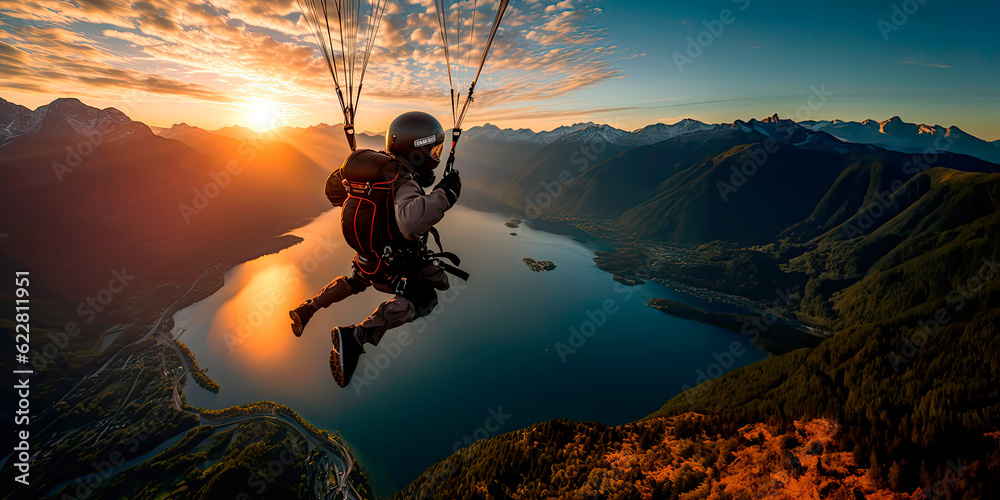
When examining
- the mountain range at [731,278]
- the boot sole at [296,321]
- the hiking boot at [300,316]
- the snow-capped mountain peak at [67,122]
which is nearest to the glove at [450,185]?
the hiking boot at [300,316]

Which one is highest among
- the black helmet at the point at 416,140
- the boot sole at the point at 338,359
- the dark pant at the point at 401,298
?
the black helmet at the point at 416,140

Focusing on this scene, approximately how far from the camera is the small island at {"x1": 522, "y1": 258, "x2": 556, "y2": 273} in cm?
10744

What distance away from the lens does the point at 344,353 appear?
4270 mm

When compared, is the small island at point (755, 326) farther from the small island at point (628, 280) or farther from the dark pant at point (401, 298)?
the dark pant at point (401, 298)

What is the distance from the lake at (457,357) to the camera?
54.0 m

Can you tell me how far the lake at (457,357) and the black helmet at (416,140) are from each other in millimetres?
52408

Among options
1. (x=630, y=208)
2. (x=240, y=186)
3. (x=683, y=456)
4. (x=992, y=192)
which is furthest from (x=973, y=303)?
(x=240, y=186)

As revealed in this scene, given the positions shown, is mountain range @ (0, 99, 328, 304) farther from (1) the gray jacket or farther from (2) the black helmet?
(1) the gray jacket

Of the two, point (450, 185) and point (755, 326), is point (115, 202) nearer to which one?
point (450, 185)

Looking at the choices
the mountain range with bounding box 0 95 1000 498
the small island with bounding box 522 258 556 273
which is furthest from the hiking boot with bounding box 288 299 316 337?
the small island with bounding box 522 258 556 273

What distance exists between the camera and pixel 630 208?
7554 inches

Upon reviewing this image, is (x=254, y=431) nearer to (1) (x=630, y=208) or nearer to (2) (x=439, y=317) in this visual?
(2) (x=439, y=317)

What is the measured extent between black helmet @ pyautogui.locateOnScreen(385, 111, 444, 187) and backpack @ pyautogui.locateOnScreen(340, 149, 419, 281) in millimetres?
268

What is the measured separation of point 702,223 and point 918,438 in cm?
15768
